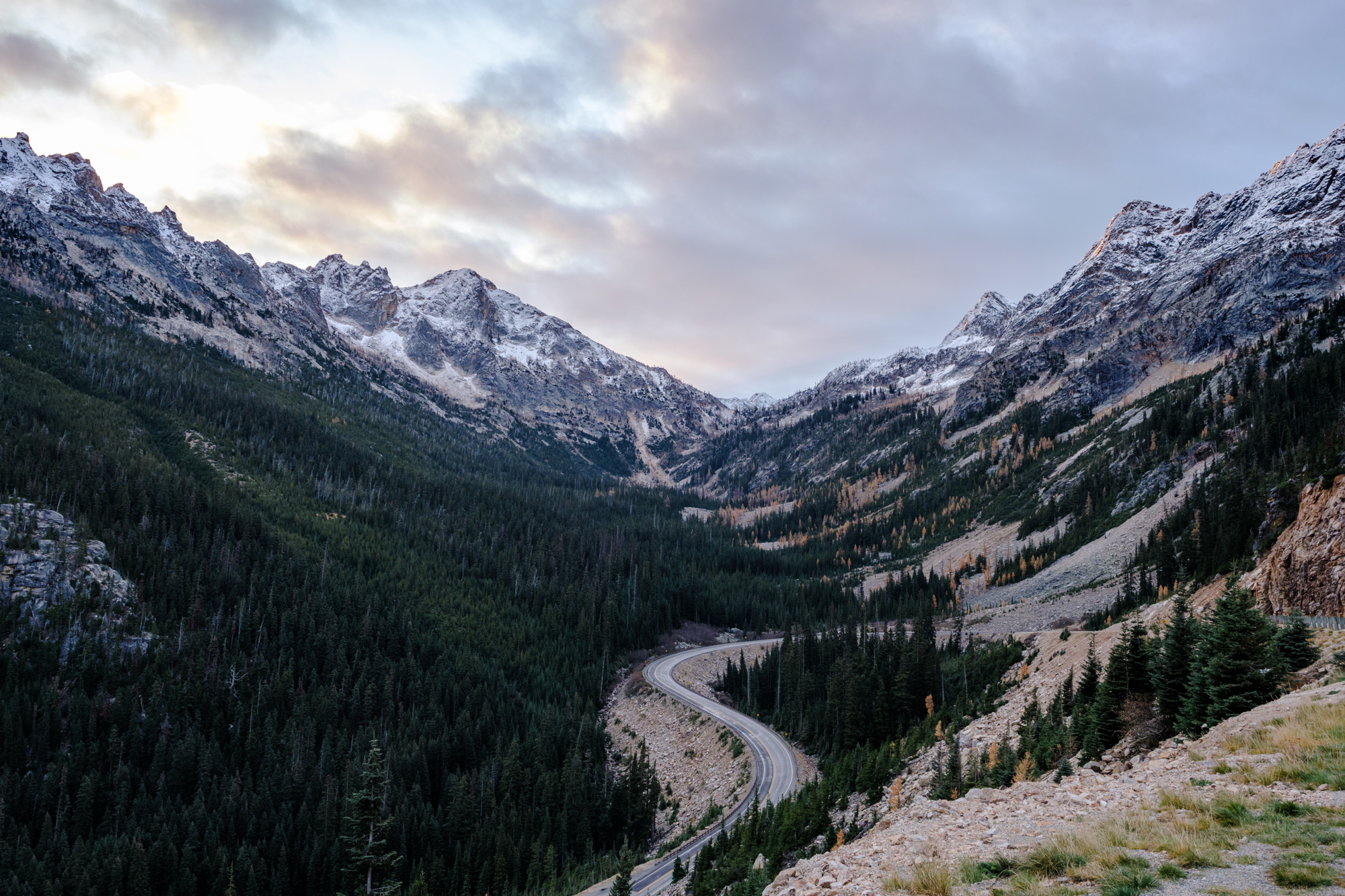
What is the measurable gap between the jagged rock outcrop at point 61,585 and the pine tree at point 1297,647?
13269 centimetres

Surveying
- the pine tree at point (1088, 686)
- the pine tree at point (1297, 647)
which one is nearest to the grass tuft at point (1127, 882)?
the pine tree at point (1297, 647)

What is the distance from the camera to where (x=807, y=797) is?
44.5 m

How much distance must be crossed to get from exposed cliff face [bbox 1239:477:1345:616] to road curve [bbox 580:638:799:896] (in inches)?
1534

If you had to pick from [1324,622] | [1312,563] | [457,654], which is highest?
[1312,563]

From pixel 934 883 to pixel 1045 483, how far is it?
591 feet

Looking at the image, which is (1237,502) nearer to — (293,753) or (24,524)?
(293,753)

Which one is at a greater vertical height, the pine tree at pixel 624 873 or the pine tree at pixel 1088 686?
the pine tree at pixel 1088 686

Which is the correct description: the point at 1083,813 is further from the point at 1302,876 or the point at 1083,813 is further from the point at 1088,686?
the point at 1088,686

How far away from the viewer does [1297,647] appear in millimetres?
25391

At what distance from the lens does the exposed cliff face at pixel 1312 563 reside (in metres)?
32.4

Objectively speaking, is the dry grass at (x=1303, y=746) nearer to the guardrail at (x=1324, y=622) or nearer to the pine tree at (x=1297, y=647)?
the pine tree at (x=1297, y=647)

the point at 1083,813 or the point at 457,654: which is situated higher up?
the point at 1083,813

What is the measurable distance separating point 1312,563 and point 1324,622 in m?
4.88

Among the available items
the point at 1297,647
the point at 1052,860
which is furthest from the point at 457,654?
the point at 1052,860
